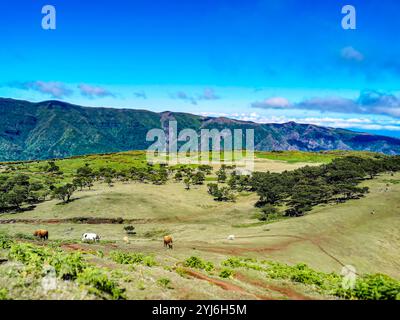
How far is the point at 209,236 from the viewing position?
6731 cm

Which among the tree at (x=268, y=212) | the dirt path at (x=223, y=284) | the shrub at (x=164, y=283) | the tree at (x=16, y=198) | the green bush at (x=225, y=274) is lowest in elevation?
the tree at (x=268, y=212)

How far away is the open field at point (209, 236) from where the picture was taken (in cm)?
2569

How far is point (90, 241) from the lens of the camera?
5516 centimetres

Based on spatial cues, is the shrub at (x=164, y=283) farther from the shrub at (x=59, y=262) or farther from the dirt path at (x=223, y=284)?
the shrub at (x=59, y=262)

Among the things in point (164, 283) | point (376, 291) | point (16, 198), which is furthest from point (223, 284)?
point (16, 198)

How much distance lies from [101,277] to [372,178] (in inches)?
4960

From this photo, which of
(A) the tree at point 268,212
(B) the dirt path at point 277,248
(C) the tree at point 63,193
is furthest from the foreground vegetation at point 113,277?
(C) the tree at point 63,193

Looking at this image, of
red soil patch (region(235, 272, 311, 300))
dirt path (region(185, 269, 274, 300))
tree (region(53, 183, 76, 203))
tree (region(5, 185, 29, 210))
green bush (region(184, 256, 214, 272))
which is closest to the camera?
dirt path (region(185, 269, 274, 300))

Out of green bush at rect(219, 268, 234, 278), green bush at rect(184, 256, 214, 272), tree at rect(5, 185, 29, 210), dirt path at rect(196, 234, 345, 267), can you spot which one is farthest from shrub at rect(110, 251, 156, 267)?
tree at rect(5, 185, 29, 210)

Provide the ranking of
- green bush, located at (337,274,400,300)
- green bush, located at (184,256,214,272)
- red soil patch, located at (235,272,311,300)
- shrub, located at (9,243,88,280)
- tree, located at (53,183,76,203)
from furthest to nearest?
tree, located at (53,183,76,203)
green bush, located at (184,256,214,272)
red soil patch, located at (235,272,311,300)
green bush, located at (337,274,400,300)
shrub, located at (9,243,88,280)

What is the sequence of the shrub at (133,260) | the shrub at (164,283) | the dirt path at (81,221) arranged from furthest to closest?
the dirt path at (81,221) → the shrub at (133,260) → the shrub at (164,283)

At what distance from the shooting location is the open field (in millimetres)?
25688

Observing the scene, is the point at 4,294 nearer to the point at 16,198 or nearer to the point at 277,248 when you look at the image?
the point at 277,248

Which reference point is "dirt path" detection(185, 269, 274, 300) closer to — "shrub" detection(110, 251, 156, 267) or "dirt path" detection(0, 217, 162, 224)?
"shrub" detection(110, 251, 156, 267)
